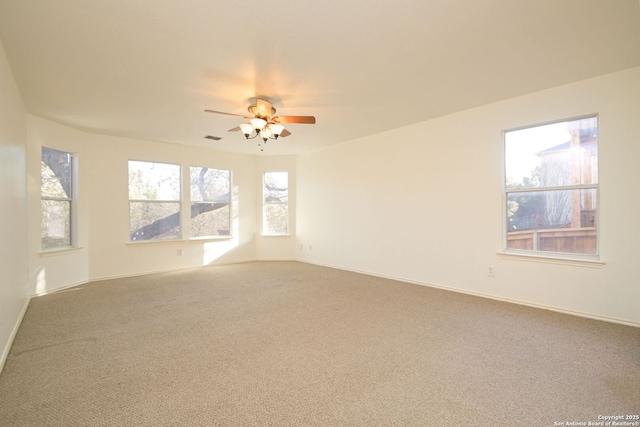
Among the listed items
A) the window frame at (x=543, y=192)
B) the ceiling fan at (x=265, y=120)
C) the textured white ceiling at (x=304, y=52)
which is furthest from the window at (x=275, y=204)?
the window frame at (x=543, y=192)

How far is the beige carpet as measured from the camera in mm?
1704

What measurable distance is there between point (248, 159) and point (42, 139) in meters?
3.61

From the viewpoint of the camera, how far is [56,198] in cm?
453

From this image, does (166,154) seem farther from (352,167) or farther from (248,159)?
(352,167)

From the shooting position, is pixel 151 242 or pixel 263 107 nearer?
pixel 263 107

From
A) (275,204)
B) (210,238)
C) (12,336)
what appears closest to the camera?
(12,336)

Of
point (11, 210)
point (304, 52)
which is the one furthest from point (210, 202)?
point (304, 52)

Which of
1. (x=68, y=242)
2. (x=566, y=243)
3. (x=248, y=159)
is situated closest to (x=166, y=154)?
(x=248, y=159)

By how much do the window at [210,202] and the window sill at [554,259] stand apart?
547 centimetres

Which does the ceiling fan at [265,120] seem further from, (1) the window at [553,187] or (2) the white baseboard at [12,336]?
(2) the white baseboard at [12,336]

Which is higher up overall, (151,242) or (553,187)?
(553,187)

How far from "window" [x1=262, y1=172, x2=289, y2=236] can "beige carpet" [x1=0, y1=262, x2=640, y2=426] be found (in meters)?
3.39

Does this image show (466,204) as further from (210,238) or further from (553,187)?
(210,238)

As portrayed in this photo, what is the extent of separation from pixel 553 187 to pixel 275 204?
5384mm
